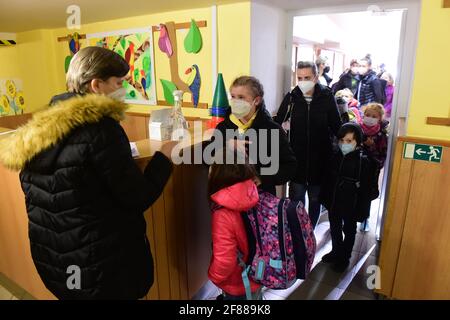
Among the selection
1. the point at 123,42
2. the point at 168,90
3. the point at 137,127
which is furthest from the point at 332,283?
the point at 123,42

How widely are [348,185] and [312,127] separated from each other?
48 centimetres

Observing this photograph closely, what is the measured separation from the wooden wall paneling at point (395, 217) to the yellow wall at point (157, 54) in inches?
51.3

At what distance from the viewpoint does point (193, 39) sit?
265 centimetres

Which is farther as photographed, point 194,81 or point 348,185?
point 194,81

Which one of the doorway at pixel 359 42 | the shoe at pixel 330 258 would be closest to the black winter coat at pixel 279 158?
the doorway at pixel 359 42

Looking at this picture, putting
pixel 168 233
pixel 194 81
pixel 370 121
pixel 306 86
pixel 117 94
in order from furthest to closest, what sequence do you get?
pixel 194 81, pixel 370 121, pixel 306 86, pixel 168 233, pixel 117 94

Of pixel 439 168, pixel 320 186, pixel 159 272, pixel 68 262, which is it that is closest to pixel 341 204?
pixel 320 186

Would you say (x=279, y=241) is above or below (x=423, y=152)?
below

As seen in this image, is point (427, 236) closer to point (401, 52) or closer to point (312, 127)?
point (312, 127)

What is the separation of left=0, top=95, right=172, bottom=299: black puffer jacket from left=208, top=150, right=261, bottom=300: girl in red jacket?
293 millimetres

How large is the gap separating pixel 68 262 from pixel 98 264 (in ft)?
0.35

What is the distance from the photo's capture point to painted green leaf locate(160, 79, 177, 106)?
2.95 metres

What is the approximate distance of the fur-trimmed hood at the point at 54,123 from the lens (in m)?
Answer: 0.94

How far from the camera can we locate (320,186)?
2432 millimetres
